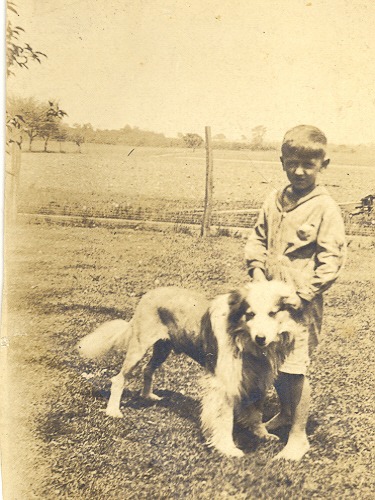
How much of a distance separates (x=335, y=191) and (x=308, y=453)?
4.67 feet

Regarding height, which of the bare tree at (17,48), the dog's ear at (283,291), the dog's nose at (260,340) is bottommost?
the dog's nose at (260,340)

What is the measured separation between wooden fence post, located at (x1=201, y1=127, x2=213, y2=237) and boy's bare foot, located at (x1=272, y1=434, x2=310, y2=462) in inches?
48.2

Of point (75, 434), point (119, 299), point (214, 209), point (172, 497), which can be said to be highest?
point (214, 209)

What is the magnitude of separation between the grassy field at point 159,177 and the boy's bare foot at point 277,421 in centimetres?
116

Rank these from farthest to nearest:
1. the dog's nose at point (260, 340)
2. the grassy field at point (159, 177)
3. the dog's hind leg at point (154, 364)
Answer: the dog's hind leg at point (154, 364), the grassy field at point (159, 177), the dog's nose at point (260, 340)

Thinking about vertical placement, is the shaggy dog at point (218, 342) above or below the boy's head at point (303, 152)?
below

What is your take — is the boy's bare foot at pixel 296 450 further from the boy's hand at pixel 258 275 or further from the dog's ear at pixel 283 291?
the boy's hand at pixel 258 275

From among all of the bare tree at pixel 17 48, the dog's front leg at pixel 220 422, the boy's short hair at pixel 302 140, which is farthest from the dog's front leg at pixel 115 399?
the bare tree at pixel 17 48

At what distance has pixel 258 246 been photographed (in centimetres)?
412

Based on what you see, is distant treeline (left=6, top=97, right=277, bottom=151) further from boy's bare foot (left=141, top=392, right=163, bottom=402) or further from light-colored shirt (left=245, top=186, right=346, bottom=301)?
boy's bare foot (left=141, top=392, right=163, bottom=402)

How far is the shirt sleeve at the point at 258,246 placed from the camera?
411 cm

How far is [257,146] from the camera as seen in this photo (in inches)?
161

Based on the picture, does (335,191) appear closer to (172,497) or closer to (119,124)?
(119,124)

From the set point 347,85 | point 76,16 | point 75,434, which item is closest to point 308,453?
point 75,434
